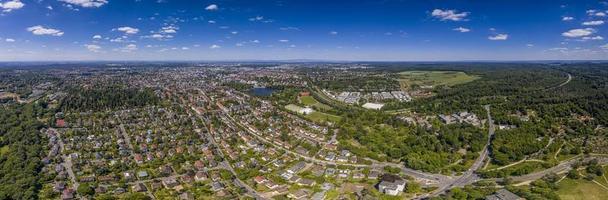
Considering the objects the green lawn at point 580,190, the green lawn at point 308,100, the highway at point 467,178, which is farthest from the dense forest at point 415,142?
A: the green lawn at point 308,100

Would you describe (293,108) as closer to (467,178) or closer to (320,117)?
(320,117)

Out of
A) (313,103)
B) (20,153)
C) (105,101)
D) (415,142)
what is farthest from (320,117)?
(105,101)

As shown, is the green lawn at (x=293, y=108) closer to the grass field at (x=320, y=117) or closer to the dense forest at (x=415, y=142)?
the grass field at (x=320, y=117)

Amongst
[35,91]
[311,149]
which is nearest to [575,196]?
[311,149]

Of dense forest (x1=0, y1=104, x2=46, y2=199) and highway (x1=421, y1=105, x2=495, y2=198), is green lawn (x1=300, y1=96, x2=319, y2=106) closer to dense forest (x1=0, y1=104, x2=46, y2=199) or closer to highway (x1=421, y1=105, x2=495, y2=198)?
highway (x1=421, y1=105, x2=495, y2=198)

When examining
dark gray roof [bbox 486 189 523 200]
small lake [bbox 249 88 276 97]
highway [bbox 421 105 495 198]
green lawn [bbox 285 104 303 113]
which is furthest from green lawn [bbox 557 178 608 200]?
small lake [bbox 249 88 276 97]

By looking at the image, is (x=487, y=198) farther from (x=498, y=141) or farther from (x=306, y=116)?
(x=306, y=116)
